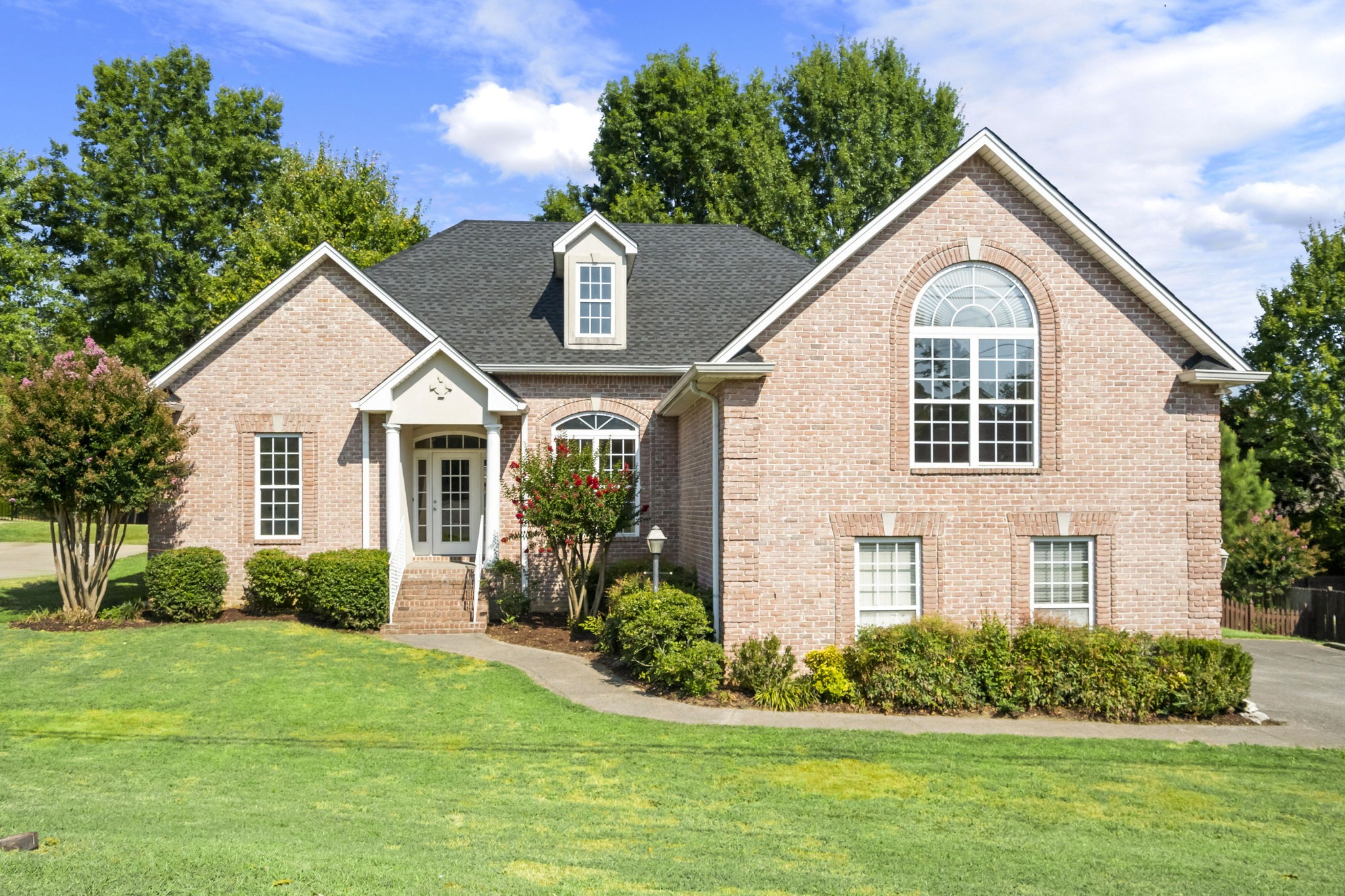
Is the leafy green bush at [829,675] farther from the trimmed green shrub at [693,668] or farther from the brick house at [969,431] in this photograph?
the trimmed green shrub at [693,668]

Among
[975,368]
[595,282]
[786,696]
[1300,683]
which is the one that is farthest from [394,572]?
[1300,683]

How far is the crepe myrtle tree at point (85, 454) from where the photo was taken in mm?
16156

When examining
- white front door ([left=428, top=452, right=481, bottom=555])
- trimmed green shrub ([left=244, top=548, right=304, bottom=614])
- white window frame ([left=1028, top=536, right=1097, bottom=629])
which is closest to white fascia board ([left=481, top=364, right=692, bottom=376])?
white front door ([left=428, top=452, right=481, bottom=555])

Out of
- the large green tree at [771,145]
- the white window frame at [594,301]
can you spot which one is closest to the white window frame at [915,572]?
the white window frame at [594,301]

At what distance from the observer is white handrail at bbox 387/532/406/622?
668 inches

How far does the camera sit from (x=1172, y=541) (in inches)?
544

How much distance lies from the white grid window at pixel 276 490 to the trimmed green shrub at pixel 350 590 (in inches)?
89.1

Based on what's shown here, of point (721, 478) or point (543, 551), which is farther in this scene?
point (543, 551)

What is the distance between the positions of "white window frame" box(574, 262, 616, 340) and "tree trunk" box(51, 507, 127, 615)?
9598mm

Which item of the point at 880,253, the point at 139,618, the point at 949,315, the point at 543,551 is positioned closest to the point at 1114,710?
the point at 949,315

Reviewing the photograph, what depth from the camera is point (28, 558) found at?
102 feet

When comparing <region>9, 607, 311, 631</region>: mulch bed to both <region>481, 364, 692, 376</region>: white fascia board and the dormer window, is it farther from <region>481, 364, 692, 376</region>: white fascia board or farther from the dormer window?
the dormer window

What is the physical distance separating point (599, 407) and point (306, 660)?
7734 mm

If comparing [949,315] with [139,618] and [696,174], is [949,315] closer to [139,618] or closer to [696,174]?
[139,618]
